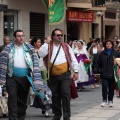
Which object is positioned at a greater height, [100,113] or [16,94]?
[16,94]

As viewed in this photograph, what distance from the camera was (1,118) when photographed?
1060 centimetres

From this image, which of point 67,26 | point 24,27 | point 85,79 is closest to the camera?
point 85,79

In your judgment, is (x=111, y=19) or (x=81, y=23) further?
(x=111, y=19)

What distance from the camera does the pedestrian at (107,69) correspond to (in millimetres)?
12242

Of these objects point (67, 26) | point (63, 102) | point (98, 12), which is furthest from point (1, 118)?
point (98, 12)

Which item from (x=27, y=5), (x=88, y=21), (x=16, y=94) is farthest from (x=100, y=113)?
(x=88, y=21)

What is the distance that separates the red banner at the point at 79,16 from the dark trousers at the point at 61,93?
66.3 ft

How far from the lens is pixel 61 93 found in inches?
365

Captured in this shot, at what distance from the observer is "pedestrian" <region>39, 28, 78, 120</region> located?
9242 mm

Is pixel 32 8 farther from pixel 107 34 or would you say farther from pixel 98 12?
pixel 107 34

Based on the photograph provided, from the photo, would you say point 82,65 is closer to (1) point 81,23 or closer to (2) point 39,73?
(2) point 39,73

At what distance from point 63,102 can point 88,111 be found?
8.13 feet

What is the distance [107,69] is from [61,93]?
3.24 meters

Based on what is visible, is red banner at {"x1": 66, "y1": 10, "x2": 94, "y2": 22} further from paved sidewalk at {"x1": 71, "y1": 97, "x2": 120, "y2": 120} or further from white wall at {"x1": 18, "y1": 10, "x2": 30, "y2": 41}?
paved sidewalk at {"x1": 71, "y1": 97, "x2": 120, "y2": 120}
